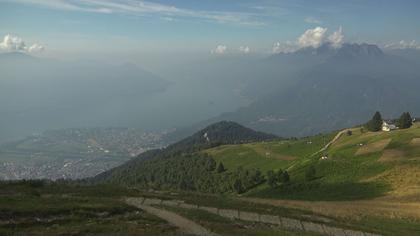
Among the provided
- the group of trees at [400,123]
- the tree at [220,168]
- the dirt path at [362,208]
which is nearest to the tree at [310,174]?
the dirt path at [362,208]

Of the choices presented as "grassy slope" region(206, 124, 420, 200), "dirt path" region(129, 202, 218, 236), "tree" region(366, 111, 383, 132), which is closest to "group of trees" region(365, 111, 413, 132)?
"tree" region(366, 111, 383, 132)

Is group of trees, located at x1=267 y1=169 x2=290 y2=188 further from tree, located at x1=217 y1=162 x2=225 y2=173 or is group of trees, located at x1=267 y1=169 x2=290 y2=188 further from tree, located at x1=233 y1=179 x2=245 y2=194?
tree, located at x1=217 y1=162 x2=225 y2=173

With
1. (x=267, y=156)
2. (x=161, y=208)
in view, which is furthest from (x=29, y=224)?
(x=267, y=156)

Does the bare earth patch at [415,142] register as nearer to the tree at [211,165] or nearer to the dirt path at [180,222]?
the dirt path at [180,222]

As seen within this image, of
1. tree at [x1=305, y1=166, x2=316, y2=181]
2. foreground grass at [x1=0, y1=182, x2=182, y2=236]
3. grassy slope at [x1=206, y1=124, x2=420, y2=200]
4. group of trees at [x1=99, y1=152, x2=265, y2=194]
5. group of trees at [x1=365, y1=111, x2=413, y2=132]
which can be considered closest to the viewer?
foreground grass at [x1=0, y1=182, x2=182, y2=236]

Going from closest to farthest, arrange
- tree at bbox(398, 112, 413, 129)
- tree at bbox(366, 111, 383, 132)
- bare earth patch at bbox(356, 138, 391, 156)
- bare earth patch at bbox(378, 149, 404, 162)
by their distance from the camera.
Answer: bare earth patch at bbox(378, 149, 404, 162), bare earth patch at bbox(356, 138, 391, 156), tree at bbox(398, 112, 413, 129), tree at bbox(366, 111, 383, 132)

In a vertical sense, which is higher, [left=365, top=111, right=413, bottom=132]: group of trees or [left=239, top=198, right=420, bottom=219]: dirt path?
[left=365, top=111, right=413, bottom=132]: group of trees
